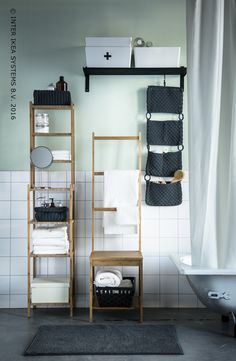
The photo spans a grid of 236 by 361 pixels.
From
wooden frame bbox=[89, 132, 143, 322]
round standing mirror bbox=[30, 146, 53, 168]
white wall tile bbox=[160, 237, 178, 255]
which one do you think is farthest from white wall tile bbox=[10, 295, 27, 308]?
white wall tile bbox=[160, 237, 178, 255]

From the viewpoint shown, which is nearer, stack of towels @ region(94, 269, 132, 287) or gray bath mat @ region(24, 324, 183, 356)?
gray bath mat @ region(24, 324, 183, 356)

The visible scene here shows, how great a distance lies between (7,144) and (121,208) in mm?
1184

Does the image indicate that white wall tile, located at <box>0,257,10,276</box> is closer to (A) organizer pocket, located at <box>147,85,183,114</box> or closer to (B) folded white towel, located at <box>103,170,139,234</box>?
(B) folded white towel, located at <box>103,170,139,234</box>

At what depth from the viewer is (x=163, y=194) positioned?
13.4 feet

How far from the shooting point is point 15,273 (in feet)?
13.6

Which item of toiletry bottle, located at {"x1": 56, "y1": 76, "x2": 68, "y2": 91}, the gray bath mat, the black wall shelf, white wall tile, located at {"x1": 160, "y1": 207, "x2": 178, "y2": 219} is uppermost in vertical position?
the black wall shelf

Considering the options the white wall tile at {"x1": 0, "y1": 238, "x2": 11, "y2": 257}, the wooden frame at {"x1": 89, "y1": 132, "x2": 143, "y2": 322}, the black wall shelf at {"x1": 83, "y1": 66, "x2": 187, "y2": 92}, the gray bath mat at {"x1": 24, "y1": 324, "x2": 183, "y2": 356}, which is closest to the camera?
the gray bath mat at {"x1": 24, "y1": 324, "x2": 183, "y2": 356}

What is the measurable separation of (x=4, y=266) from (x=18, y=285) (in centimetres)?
21

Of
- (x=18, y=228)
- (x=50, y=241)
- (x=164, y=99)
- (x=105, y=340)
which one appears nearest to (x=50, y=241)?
(x=50, y=241)

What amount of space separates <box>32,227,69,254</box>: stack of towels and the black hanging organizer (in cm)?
82

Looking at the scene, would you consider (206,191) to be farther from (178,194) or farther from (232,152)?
(178,194)

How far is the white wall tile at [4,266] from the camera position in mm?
4133

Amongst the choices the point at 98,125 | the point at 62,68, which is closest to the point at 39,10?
the point at 62,68

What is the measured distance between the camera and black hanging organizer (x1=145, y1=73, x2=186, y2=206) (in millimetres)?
4086
